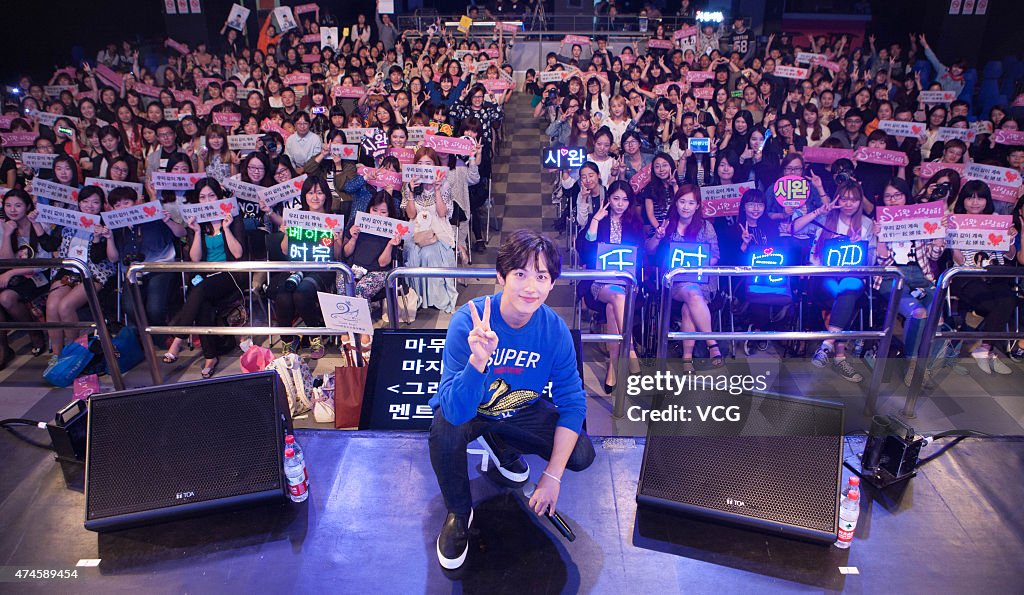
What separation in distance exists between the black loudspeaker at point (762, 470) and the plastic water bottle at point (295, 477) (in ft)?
5.39

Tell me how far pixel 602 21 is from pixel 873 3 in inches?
331

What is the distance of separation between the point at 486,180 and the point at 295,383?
4.22 meters

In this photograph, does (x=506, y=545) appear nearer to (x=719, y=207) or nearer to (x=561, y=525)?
(x=561, y=525)

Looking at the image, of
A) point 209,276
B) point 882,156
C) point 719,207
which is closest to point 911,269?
point 719,207

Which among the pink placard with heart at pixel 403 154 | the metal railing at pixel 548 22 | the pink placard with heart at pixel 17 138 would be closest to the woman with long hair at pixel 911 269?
the pink placard with heart at pixel 403 154

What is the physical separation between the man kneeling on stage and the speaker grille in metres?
0.94

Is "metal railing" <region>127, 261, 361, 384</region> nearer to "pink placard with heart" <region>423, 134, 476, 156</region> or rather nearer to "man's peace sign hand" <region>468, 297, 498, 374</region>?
"man's peace sign hand" <region>468, 297, 498, 374</region>

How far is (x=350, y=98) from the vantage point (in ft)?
33.2

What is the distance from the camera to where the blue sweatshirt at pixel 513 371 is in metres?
2.68

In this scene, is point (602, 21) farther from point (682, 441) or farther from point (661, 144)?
point (682, 441)

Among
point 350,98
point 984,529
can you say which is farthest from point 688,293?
point 350,98

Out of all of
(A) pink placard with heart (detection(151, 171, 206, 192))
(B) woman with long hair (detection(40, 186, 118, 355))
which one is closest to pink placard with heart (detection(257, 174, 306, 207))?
(A) pink placard with heart (detection(151, 171, 206, 192))

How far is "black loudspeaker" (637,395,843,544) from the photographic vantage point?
115 inches

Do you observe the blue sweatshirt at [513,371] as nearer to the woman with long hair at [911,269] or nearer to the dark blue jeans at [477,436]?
the dark blue jeans at [477,436]
